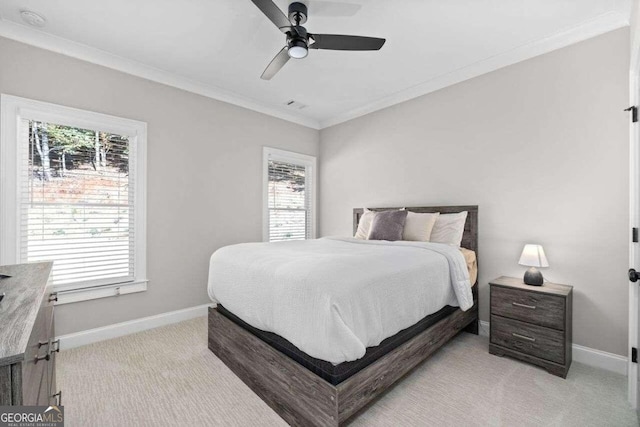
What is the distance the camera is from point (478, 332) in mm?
3025

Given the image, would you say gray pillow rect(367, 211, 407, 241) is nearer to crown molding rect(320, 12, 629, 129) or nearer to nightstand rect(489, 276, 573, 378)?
nightstand rect(489, 276, 573, 378)

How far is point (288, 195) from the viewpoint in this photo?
15.3 ft

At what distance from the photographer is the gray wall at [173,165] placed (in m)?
2.70

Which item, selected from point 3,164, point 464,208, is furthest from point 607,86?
point 3,164

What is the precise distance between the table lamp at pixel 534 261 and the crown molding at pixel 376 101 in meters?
1.83

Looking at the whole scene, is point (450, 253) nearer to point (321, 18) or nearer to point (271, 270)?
point (271, 270)

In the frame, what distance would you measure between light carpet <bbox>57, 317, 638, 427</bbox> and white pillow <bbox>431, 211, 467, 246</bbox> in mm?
1056

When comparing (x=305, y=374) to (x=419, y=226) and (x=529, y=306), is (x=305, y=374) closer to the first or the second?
(x=529, y=306)

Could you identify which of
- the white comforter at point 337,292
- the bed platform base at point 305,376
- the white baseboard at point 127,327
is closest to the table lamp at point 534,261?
the white comforter at point 337,292

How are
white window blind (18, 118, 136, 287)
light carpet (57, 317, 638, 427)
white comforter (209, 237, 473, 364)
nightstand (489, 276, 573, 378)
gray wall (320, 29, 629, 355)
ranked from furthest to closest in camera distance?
white window blind (18, 118, 136, 287) → gray wall (320, 29, 629, 355) → nightstand (489, 276, 573, 378) → light carpet (57, 317, 638, 427) → white comforter (209, 237, 473, 364)

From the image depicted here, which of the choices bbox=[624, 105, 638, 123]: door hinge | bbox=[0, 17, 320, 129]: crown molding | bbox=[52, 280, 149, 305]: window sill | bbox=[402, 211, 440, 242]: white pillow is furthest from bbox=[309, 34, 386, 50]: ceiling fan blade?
bbox=[52, 280, 149, 305]: window sill

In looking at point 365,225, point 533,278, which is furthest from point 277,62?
point 533,278

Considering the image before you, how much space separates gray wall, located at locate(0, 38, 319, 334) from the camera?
8.86ft

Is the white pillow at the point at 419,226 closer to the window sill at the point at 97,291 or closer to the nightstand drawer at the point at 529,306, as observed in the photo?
the nightstand drawer at the point at 529,306
